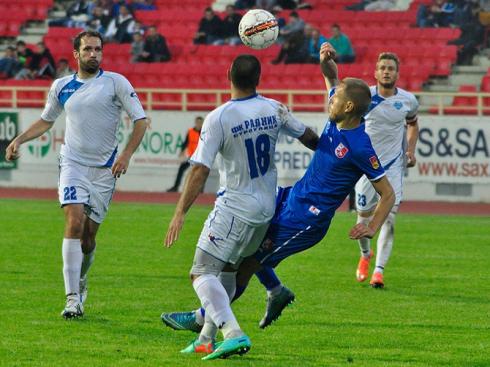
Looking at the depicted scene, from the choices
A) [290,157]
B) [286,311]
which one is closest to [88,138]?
[286,311]

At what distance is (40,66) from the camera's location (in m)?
30.8

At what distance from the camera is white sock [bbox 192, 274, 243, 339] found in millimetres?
8008

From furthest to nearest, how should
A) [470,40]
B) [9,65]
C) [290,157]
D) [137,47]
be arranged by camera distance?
[9,65] < [137,47] < [470,40] < [290,157]

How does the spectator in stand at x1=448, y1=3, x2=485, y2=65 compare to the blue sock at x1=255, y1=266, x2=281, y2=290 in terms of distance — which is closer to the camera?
the blue sock at x1=255, y1=266, x2=281, y2=290

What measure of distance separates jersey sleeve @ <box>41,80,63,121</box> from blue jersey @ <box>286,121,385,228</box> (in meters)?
2.97

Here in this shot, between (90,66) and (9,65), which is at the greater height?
(90,66)

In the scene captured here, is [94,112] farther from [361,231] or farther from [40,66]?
[40,66]

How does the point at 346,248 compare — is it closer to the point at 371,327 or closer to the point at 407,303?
the point at 407,303

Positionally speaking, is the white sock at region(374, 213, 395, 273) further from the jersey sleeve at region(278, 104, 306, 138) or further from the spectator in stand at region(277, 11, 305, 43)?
the spectator in stand at region(277, 11, 305, 43)

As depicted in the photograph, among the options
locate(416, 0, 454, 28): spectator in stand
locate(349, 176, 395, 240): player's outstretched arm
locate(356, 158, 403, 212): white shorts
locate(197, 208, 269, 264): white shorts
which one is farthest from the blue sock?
locate(416, 0, 454, 28): spectator in stand

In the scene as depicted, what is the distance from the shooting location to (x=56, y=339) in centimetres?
907

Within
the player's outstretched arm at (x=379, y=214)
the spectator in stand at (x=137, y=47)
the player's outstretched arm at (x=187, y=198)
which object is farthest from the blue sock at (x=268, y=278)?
the spectator in stand at (x=137, y=47)

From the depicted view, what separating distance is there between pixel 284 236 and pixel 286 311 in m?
2.33

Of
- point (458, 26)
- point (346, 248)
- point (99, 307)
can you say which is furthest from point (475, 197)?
point (99, 307)
